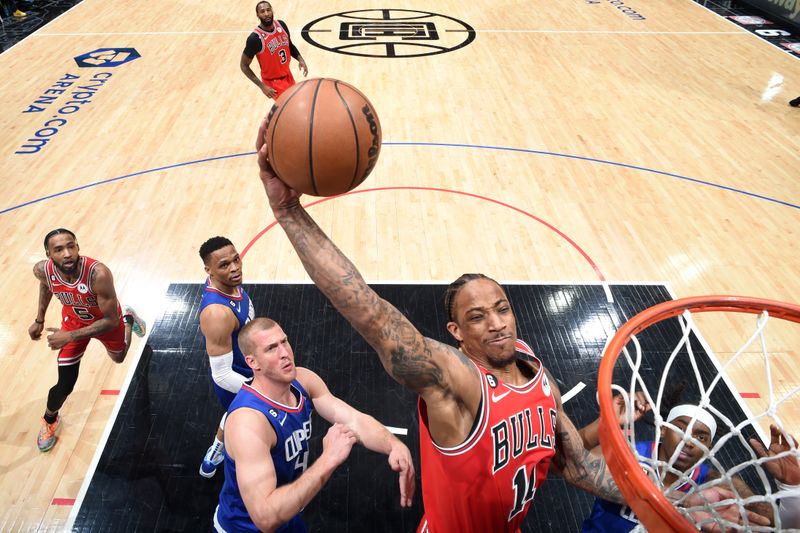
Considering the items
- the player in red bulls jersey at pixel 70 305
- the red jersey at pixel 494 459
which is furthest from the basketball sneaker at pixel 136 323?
the red jersey at pixel 494 459

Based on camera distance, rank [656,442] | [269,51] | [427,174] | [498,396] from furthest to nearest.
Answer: [427,174]
[269,51]
[656,442]
[498,396]

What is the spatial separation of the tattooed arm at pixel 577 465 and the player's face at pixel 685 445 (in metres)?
0.51

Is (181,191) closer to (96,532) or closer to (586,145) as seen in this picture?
(96,532)

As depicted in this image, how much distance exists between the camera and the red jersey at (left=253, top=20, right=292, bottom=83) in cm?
748

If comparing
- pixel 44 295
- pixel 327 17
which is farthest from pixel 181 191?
pixel 327 17

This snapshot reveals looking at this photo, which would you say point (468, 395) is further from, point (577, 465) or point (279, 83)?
point (279, 83)

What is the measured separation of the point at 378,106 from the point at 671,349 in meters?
6.00

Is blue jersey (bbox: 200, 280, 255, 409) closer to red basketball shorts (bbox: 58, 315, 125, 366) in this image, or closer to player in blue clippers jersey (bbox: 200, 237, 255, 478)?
player in blue clippers jersey (bbox: 200, 237, 255, 478)

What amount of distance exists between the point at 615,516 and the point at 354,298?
1957 mm

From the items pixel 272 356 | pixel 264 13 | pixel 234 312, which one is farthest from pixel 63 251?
pixel 264 13

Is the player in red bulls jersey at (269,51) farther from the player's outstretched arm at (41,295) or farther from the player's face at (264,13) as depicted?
the player's outstretched arm at (41,295)

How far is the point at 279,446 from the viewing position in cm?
287

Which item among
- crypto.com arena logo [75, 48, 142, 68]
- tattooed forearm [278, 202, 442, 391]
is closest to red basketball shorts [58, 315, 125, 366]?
tattooed forearm [278, 202, 442, 391]

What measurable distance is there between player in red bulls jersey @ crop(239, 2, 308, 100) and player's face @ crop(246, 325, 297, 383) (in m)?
5.08
